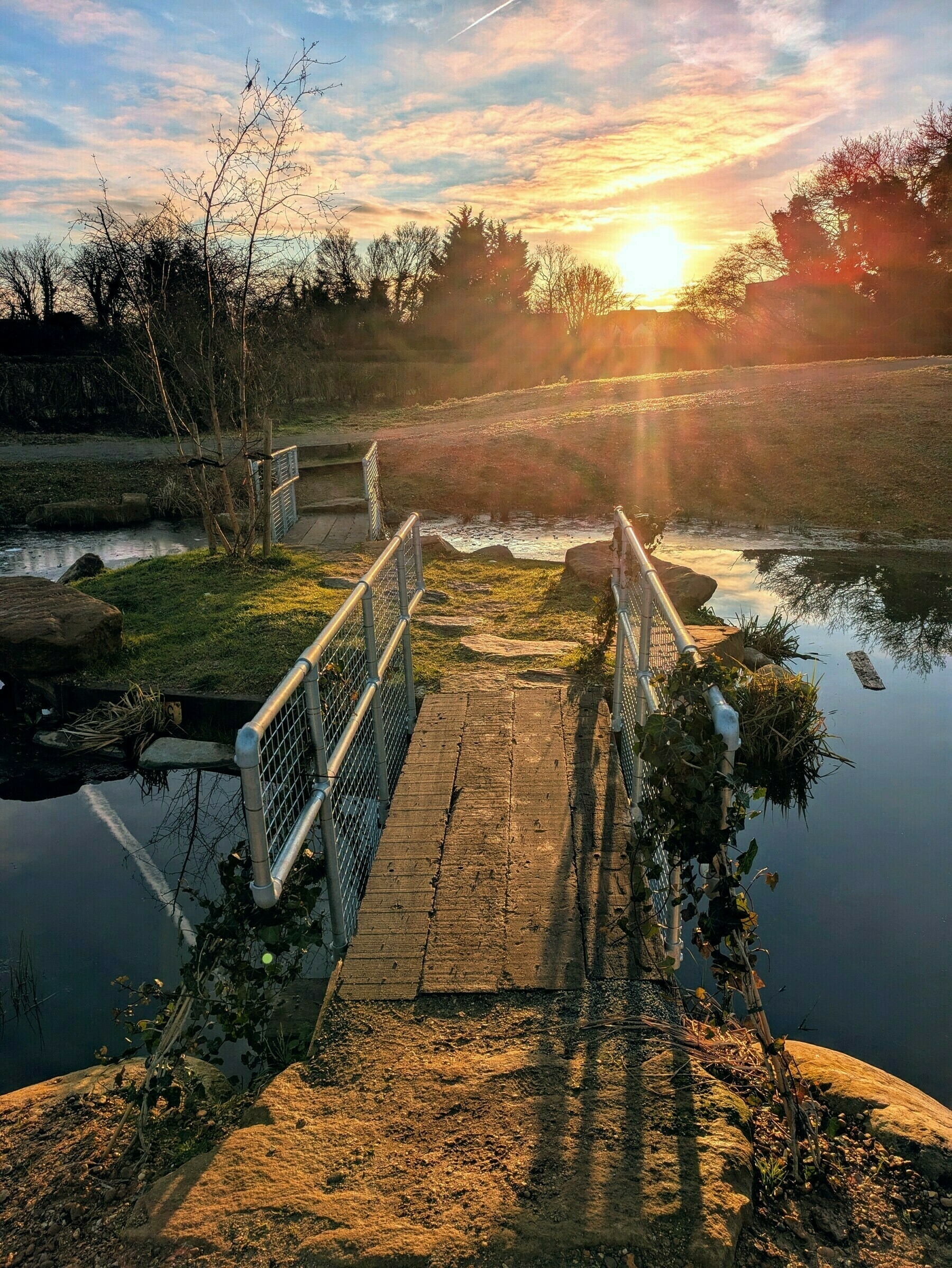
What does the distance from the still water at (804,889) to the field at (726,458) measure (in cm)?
834

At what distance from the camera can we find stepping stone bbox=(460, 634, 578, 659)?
299 inches

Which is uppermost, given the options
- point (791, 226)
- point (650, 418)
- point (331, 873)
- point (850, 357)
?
point (791, 226)

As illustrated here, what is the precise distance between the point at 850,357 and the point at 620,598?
3453 cm

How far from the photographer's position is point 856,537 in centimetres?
1439

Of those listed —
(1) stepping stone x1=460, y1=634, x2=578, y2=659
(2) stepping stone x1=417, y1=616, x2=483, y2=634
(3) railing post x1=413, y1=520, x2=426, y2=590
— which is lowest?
(1) stepping stone x1=460, y1=634, x2=578, y2=659

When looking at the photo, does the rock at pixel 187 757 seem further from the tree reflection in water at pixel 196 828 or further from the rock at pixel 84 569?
the rock at pixel 84 569

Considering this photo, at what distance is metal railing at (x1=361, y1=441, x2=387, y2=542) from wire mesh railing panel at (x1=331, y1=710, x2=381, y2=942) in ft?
28.5

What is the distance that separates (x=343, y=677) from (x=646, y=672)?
54.4 inches

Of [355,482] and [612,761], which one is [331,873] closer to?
[612,761]

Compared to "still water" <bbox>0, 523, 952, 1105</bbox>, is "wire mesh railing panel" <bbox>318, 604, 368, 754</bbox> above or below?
above

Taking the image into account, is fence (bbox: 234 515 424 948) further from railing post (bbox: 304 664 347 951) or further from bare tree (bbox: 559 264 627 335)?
bare tree (bbox: 559 264 627 335)

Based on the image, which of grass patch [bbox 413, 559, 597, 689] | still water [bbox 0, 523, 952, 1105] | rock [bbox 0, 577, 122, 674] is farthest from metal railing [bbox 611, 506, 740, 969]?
rock [bbox 0, 577, 122, 674]

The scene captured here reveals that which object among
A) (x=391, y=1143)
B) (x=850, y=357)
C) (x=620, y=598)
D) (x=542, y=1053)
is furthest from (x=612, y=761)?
(x=850, y=357)

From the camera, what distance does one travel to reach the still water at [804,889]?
12.8 feet
